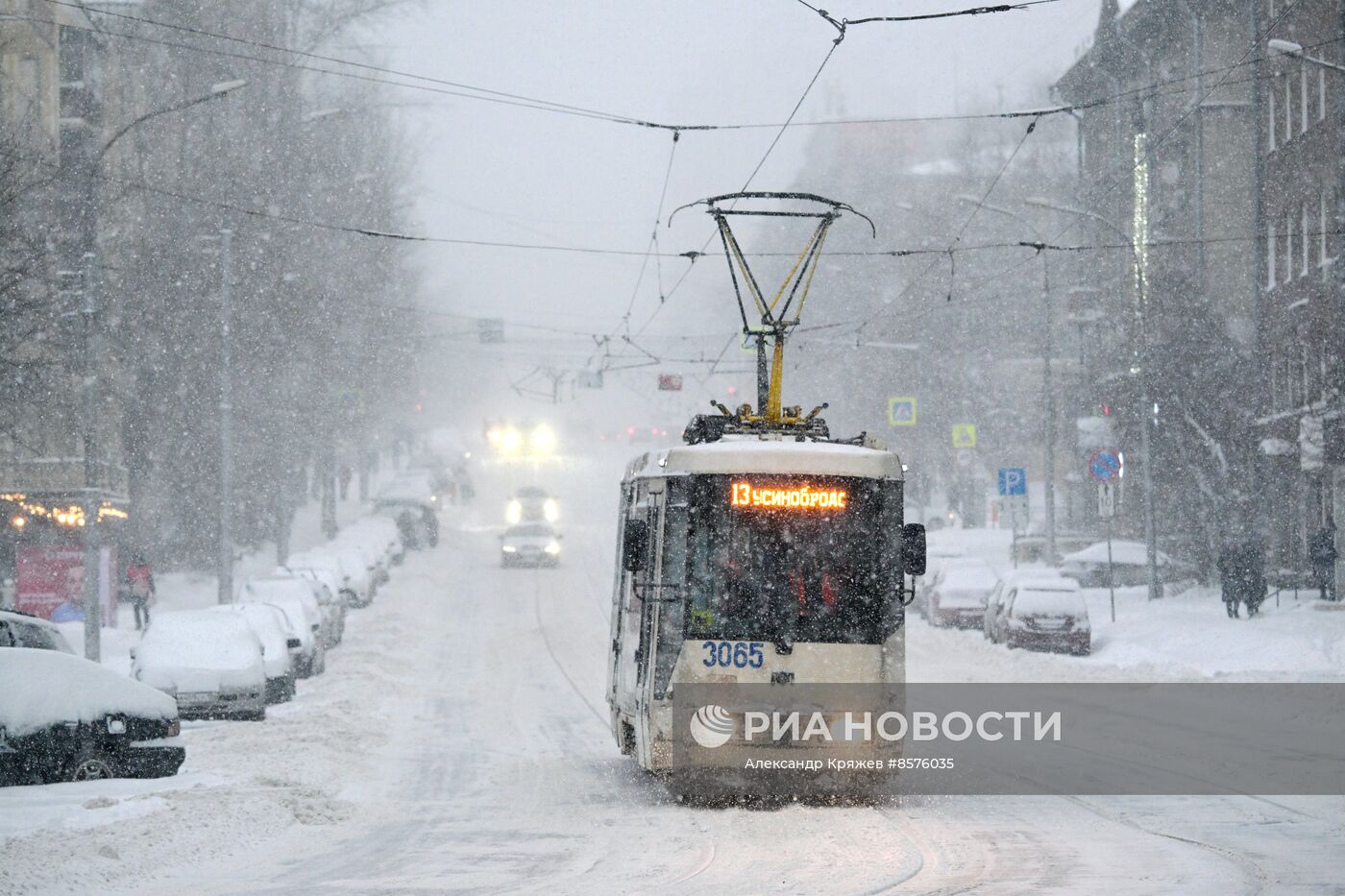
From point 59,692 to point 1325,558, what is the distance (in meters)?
27.3

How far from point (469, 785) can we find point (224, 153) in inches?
1213

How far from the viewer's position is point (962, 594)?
136 feet

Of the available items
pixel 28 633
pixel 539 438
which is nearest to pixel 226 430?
pixel 28 633

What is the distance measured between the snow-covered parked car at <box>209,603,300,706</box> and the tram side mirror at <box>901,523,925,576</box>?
12773mm

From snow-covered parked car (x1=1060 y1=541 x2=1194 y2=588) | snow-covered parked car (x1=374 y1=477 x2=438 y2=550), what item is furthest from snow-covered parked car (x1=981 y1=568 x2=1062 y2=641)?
snow-covered parked car (x1=374 y1=477 x2=438 y2=550)

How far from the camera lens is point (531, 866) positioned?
10922mm

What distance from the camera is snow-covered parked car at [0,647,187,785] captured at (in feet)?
45.4

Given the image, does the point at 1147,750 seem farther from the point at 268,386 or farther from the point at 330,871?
the point at 268,386

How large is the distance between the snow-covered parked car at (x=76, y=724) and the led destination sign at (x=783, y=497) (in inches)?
207

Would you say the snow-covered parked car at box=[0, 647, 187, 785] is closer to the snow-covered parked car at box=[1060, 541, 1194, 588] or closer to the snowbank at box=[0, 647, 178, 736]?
the snowbank at box=[0, 647, 178, 736]

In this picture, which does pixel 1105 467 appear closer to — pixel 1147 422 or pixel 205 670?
pixel 1147 422

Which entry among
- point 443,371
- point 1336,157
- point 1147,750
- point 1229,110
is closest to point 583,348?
point 443,371

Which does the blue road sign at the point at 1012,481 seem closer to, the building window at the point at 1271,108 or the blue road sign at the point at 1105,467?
the blue road sign at the point at 1105,467

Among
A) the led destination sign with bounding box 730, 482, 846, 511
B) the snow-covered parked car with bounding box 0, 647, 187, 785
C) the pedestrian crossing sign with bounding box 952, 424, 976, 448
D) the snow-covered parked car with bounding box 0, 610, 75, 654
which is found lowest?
the snow-covered parked car with bounding box 0, 647, 187, 785
